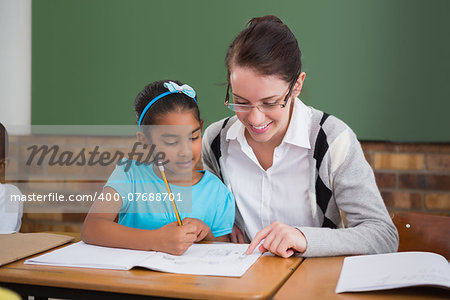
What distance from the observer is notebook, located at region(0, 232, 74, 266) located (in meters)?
1.17

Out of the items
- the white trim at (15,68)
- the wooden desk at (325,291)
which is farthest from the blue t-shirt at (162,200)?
the white trim at (15,68)

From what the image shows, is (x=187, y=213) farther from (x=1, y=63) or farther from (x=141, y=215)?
(x=1, y=63)

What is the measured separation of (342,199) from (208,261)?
0.49 m

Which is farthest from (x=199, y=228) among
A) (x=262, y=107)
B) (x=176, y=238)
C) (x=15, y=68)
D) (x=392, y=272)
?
(x=15, y=68)

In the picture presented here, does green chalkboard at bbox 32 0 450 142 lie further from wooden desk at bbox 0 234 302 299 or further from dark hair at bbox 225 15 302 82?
wooden desk at bbox 0 234 302 299

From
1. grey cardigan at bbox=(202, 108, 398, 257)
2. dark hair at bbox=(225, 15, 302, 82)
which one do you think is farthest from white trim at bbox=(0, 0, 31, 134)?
grey cardigan at bbox=(202, 108, 398, 257)

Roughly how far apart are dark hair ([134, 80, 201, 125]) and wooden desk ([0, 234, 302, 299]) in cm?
56

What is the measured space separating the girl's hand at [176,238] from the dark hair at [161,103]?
40cm

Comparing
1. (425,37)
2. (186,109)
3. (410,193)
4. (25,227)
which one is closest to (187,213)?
(186,109)

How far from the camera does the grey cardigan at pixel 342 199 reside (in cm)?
125

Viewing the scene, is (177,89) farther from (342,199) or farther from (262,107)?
(342,199)

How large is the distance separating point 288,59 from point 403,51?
110 cm

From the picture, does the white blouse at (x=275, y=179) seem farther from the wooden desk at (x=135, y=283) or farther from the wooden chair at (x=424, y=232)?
the wooden desk at (x=135, y=283)

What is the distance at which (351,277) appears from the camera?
101 centimetres
